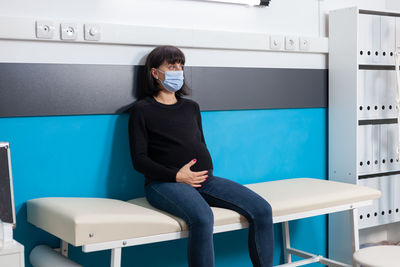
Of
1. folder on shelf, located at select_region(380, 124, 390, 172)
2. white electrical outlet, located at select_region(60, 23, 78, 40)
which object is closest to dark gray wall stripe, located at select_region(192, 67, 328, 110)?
folder on shelf, located at select_region(380, 124, 390, 172)

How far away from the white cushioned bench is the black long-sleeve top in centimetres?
18

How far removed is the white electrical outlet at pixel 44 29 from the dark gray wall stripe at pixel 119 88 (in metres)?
0.12

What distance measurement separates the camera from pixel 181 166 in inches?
91.4

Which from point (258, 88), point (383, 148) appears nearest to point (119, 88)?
point (258, 88)

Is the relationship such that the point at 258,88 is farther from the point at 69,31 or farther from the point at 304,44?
the point at 69,31

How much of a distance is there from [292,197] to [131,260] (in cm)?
78

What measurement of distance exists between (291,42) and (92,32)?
1.12 metres

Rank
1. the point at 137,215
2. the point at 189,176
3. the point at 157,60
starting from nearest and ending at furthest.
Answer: the point at 137,215
the point at 189,176
the point at 157,60

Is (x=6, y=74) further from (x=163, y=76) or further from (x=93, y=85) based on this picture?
(x=163, y=76)

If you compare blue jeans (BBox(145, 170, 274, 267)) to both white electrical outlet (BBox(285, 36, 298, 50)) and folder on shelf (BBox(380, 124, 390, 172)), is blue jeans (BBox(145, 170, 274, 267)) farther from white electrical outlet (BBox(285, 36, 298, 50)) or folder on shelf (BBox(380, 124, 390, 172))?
folder on shelf (BBox(380, 124, 390, 172))

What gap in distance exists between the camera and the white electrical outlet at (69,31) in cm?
221

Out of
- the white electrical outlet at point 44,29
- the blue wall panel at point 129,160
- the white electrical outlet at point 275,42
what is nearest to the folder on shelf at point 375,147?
the blue wall panel at point 129,160

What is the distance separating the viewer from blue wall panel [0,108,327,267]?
2.21m

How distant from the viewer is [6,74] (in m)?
2.12
